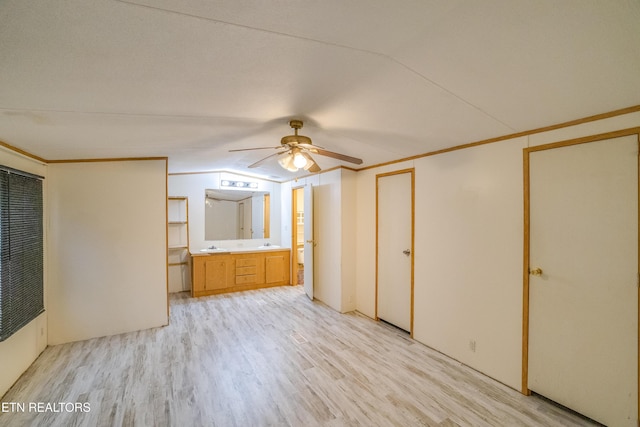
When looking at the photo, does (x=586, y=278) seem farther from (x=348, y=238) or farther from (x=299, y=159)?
(x=348, y=238)

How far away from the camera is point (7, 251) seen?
7.19ft

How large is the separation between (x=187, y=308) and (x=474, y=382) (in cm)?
401

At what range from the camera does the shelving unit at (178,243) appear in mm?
5031

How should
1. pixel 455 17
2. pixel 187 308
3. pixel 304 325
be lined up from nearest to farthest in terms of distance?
pixel 455 17 < pixel 304 325 < pixel 187 308

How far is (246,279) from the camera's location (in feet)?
16.9

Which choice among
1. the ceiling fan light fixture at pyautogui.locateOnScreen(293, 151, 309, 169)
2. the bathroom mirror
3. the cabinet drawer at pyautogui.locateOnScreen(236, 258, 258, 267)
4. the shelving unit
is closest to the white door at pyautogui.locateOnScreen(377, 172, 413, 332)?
the ceiling fan light fixture at pyautogui.locateOnScreen(293, 151, 309, 169)

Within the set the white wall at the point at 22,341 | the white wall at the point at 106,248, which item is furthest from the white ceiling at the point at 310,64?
the white wall at the point at 106,248

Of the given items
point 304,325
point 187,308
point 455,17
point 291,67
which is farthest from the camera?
point 187,308

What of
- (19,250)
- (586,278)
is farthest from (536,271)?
(19,250)

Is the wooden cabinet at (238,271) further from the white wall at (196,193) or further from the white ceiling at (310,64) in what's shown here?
the white ceiling at (310,64)

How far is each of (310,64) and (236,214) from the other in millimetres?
4802

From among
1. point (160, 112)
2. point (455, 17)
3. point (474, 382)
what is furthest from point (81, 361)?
point (455, 17)

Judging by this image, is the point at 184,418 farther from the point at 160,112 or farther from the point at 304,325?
the point at 160,112

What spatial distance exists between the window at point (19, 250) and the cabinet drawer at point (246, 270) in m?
2.67
